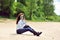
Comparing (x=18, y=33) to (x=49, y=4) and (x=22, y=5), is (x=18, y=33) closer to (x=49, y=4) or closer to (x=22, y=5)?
(x=22, y=5)

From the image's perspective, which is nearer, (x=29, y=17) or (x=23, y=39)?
(x=23, y=39)

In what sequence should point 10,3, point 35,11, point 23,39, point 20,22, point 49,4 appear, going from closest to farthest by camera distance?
point 23,39 < point 20,22 < point 10,3 < point 35,11 < point 49,4

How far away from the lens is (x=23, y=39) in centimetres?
1166

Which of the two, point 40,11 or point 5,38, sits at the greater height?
point 5,38

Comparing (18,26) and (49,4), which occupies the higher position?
(18,26)

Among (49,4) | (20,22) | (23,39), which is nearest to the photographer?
(23,39)

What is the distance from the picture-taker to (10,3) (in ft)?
108

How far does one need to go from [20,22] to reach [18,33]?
649mm

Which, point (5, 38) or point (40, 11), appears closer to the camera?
point (5, 38)

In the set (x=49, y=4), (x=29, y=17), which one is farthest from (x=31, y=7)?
(x=49, y=4)

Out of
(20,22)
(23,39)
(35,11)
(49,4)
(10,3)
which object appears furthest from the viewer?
(49,4)

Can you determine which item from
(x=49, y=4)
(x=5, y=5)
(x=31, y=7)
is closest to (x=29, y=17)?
(x=31, y=7)

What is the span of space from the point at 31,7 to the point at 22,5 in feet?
5.09

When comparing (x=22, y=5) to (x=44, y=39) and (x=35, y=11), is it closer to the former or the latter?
(x=35, y=11)
